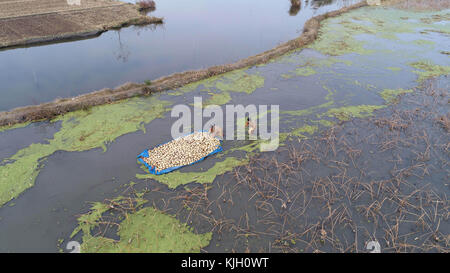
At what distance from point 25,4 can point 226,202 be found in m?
22.7

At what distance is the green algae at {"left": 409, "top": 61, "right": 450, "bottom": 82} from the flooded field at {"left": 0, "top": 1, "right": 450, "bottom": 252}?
39.3 inches

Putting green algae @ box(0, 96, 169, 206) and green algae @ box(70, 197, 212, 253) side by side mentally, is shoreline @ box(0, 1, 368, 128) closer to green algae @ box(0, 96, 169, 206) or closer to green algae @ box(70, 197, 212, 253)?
green algae @ box(0, 96, 169, 206)

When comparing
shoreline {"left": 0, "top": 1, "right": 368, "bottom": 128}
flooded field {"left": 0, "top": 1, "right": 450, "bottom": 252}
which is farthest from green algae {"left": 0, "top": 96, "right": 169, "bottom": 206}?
shoreline {"left": 0, "top": 1, "right": 368, "bottom": 128}

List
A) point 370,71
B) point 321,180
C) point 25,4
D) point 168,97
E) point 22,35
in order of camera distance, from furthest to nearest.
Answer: point 25,4
point 22,35
point 370,71
point 168,97
point 321,180

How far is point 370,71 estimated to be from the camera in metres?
12.3

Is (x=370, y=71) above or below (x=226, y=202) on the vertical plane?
above

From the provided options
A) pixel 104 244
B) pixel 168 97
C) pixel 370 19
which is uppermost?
pixel 370 19

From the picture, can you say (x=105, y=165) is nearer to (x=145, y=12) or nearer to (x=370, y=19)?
(x=145, y=12)

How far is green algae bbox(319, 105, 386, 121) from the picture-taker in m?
9.27

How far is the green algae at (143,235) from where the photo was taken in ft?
17.2

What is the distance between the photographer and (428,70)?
12.3 metres

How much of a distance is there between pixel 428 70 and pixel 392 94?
149 inches

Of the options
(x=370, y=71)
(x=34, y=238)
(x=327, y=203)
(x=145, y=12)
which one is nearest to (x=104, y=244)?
(x=34, y=238)

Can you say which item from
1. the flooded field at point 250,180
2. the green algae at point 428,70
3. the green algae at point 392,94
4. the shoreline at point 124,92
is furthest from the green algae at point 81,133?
the green algae at point 428,70
